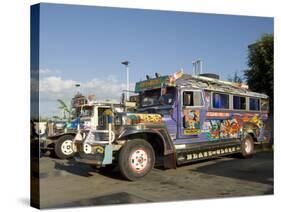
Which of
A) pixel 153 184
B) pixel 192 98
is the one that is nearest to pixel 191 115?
pixel 192 98

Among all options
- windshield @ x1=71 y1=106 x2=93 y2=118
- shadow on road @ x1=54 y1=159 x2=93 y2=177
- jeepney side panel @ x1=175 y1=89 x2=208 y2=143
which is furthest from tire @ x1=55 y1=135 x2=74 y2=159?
jeepney side panel @ x1=175 y1=89 x2=208 y2=143

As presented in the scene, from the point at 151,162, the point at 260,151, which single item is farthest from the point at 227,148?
the point at 151,162

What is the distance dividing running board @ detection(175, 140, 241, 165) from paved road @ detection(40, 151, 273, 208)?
28 cm

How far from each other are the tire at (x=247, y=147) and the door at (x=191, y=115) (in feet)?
7.26

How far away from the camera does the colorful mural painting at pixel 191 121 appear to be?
846 cm

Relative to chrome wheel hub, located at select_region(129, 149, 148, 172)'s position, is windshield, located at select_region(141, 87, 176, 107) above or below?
above

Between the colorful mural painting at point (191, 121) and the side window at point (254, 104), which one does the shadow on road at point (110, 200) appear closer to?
the colorful mural painting at point (191, 121)

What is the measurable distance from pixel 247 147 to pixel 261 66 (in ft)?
8.04

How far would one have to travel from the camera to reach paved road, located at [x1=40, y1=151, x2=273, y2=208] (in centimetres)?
642

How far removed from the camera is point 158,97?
866 cm

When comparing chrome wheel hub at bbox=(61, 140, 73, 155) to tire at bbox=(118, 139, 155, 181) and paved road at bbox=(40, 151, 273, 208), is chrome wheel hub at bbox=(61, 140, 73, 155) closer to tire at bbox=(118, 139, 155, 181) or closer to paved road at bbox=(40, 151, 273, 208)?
paved road at bbox=(40, 151, 273, 208)

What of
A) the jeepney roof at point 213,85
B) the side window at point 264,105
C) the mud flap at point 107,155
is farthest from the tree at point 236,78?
the mud flap at point 107,155

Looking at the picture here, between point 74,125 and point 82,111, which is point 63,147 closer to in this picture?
point 74,125
